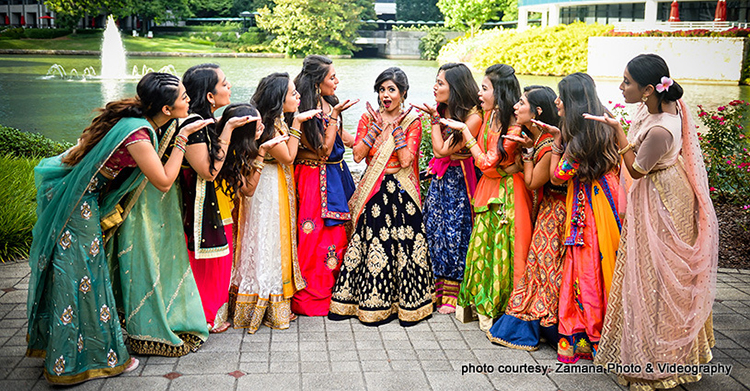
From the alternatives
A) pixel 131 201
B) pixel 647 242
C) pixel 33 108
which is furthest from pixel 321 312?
pixel 33 108

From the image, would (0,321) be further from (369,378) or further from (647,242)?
(647,242)

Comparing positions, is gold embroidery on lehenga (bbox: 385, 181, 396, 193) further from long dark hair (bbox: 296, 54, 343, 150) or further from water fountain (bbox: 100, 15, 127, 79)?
water fountain (bbox: 100, 15, 127, 79)

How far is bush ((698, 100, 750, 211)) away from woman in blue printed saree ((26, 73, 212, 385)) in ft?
20.3

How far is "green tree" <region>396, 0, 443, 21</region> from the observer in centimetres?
3244

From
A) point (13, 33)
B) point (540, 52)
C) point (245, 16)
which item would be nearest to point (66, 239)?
point (13, 33)

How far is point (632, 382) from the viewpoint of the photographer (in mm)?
3236

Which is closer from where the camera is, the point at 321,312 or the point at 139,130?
the point at 139,130

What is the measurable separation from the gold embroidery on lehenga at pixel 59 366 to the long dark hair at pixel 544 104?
9.42 feet

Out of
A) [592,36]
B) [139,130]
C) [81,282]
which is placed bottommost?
[81,282]

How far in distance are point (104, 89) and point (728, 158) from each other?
16.2 metres

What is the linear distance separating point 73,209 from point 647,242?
2847 millimetres

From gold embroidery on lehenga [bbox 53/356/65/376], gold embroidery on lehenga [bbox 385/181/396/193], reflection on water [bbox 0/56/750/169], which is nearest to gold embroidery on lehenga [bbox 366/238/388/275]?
gold embroidery on lehenga [bbox 385/181/396/193]

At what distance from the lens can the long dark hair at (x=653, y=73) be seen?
306 centimetres

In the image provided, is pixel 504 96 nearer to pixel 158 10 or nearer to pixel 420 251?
pixel 420 251
